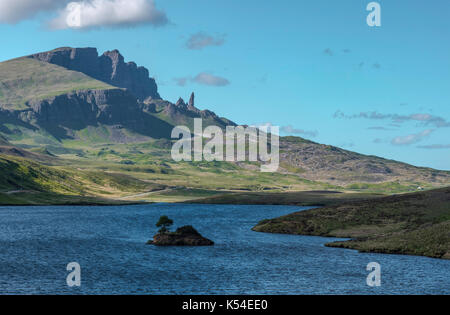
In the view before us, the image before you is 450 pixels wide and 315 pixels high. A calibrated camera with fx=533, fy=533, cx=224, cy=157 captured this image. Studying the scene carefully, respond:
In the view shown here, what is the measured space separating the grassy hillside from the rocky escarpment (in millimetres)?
31694

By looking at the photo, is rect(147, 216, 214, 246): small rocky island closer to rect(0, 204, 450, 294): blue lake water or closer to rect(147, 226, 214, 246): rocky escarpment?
rect(147, 226, 214, 246): rocky escarpment

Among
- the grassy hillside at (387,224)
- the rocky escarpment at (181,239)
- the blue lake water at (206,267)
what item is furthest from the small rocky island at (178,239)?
the grassy hillside at (387,224)

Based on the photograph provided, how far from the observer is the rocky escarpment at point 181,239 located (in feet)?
411

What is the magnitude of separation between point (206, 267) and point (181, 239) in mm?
31468

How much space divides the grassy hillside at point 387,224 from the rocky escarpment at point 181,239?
104 feet

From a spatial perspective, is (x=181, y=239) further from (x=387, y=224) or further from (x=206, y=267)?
(x=387, y=224)

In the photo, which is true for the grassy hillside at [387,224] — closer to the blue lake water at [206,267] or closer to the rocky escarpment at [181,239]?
the blue lake water at [206,267]

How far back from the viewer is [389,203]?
164 metres

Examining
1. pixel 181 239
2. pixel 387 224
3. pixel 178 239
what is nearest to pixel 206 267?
pixel 181 239

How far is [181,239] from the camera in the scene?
413ft

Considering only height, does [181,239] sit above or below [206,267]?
above
